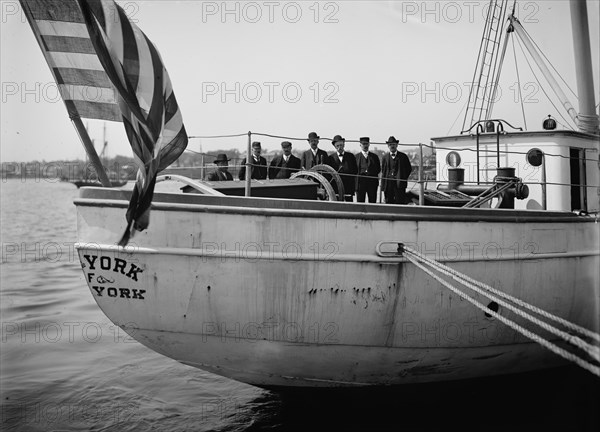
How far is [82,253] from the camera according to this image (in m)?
5.75

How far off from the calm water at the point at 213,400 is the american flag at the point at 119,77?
9.81ft

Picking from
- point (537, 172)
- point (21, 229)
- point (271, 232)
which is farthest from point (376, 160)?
point (21, 229)

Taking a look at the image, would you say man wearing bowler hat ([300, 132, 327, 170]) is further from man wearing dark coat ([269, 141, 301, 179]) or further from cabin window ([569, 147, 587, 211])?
cabin window ([569, 147, 587, 211])

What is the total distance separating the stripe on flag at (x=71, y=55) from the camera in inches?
223

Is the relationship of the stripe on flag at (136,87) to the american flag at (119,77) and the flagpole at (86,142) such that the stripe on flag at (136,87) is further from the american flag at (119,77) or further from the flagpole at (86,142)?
the flagpole at (86,142)

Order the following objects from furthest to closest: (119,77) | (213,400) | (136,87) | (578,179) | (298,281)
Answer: (578,179) → (213,400) → (298,281) → (136,87) → (119,77)

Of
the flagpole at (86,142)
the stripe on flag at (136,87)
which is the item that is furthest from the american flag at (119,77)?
the flagpole at (86,142)

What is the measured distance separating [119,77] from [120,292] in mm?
2317

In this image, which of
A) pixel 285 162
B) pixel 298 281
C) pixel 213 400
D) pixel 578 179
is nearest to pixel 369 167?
pixel 285 162

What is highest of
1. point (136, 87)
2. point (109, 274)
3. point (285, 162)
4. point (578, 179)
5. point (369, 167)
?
point (136, 87)

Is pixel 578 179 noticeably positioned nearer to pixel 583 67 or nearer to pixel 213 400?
pixel 583 67

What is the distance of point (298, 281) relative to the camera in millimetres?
5656

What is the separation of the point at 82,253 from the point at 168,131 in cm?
169

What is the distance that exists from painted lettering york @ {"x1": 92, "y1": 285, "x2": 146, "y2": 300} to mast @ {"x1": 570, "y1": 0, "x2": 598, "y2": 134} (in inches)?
341
